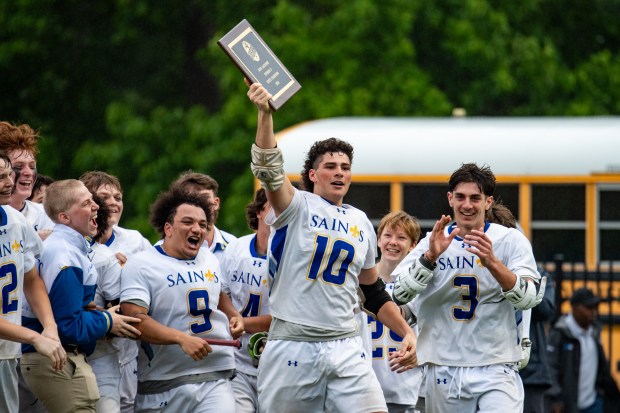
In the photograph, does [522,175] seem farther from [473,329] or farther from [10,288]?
[10,288]

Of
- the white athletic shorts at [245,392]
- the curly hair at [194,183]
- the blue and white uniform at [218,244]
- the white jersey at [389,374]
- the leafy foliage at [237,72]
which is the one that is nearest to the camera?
the white athletic shorts at [245,392]

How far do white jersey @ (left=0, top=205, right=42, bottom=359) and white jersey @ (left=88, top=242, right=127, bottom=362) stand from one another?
94 centimetres

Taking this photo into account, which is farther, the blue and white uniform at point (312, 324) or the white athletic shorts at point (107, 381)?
the white athletic shorts at point (107, 381)

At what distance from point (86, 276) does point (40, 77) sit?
19265 millimetres

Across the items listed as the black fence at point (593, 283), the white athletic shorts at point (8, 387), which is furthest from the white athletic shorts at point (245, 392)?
the black fence at point (593, 283)

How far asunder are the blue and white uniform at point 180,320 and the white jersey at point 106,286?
9.6 inches

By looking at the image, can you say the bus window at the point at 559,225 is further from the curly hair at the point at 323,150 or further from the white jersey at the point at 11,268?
the white jersey at the point at 11,268

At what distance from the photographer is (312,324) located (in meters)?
8.18

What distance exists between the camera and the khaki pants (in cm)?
829

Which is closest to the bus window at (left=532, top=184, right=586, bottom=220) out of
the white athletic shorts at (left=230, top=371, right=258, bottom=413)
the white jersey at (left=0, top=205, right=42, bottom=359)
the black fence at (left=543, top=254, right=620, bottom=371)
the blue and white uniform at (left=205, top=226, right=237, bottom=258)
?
the black fence at (left=543, top=254, right=620, bottom=371)

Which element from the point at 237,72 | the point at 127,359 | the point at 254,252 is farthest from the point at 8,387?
the point at 237,72

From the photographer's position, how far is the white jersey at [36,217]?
9391 mm

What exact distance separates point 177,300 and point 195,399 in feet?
2.16

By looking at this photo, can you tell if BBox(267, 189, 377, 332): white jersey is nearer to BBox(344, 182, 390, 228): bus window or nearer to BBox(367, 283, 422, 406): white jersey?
BBox(367, 283, 422, 406): white jersey
